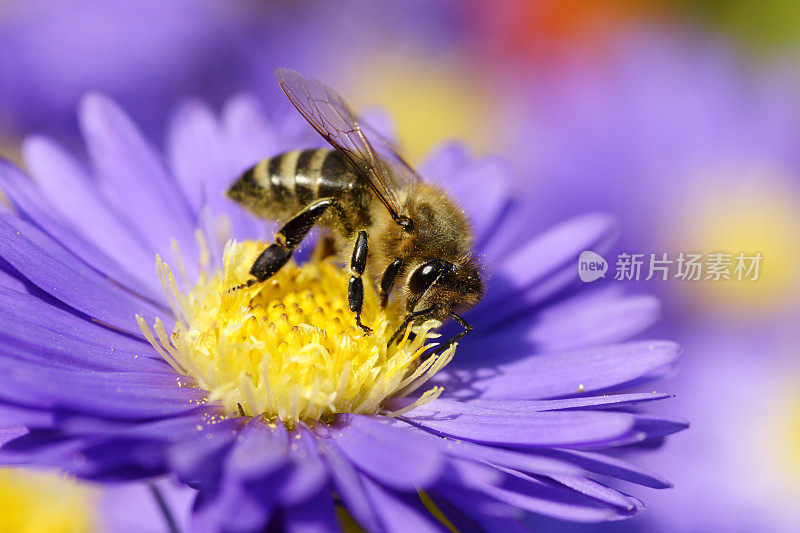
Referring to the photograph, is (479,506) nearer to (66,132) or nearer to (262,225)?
(262,225)

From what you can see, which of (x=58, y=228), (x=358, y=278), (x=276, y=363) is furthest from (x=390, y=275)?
(x=58, y=228)

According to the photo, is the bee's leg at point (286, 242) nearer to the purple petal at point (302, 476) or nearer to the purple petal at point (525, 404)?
the purple petal at point (525, 404)

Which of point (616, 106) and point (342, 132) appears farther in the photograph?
point (616, 106)

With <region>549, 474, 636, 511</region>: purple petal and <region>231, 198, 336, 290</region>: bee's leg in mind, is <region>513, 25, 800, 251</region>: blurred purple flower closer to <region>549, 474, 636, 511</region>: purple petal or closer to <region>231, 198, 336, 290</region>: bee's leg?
<region>231, 198, 336, 290</region>: bee's leg

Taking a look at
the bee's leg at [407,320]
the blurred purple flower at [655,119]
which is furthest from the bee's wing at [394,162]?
the blurred purple flower at [655,119]

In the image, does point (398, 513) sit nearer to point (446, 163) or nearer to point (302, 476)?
point (302, 476)

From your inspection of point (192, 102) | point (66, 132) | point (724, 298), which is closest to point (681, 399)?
point (724, 298)
